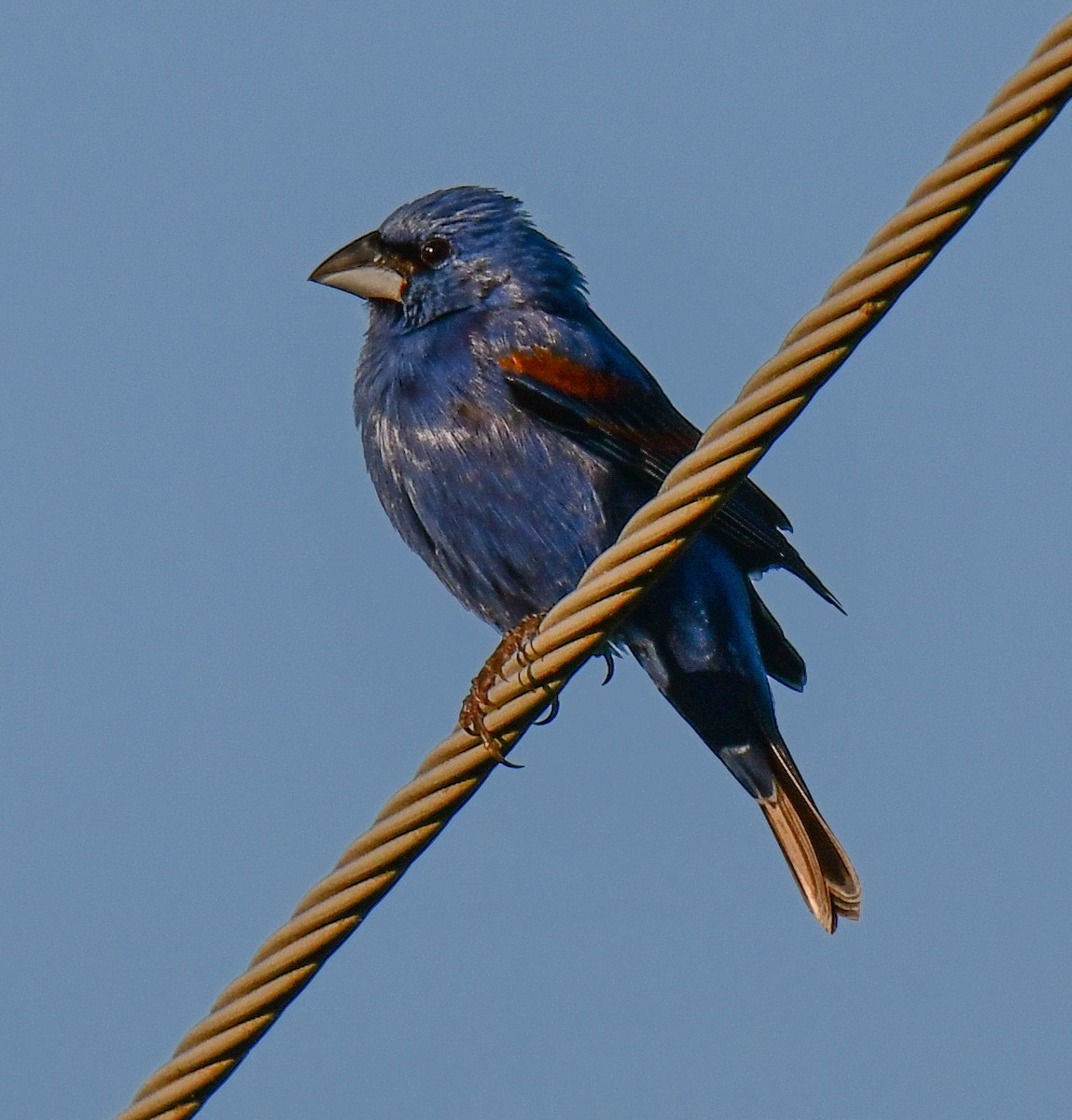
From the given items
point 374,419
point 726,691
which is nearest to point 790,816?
point 726,691

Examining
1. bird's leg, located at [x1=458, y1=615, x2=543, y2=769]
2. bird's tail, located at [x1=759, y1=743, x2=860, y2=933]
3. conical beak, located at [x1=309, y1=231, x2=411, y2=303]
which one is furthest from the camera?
conical beak, located at [x1=309, y1=231, x2=411, y2=303]

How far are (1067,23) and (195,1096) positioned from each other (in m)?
2.13

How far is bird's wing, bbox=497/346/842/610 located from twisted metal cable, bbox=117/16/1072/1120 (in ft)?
7.74

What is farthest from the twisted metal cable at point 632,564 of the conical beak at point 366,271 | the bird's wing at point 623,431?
the conical beak at point 366,271

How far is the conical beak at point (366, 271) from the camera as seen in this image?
6.35m

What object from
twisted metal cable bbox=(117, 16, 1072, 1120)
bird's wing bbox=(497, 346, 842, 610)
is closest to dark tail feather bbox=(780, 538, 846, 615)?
bird's wing bbox=(497, 346, 842, 610)

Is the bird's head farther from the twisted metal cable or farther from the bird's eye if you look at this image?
the twisted metal cable

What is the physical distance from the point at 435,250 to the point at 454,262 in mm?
104

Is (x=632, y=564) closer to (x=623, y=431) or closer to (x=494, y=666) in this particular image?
(x=494, y=666)

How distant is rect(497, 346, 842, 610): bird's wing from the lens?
564cm

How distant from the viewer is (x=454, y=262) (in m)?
6.35

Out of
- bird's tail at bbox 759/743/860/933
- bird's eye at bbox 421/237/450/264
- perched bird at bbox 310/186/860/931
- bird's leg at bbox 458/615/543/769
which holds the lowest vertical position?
bird's leg at bbox 458/615/543/769

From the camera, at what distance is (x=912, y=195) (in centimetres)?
283

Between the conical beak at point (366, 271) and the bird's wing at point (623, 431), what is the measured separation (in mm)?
729
